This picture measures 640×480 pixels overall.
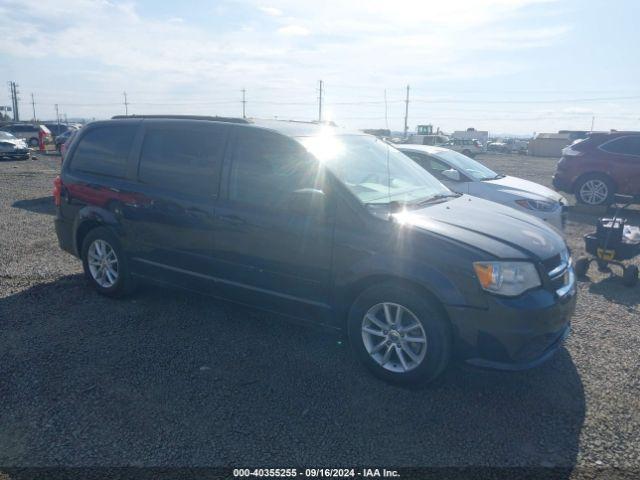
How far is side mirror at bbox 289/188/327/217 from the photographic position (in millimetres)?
3686

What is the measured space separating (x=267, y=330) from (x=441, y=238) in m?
1.98

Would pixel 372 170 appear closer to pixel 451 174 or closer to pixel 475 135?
pixel 451 174

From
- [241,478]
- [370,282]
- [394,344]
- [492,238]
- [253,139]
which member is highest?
[253,139]

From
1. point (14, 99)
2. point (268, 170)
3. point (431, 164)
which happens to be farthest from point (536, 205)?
point (14, 99)

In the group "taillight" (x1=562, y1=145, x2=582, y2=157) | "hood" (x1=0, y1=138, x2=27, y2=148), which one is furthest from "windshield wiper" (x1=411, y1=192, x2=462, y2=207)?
"hood" (x1=0, y1=138, x2=27, y2=148)

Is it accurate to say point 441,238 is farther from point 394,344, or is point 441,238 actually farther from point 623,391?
point 623,391

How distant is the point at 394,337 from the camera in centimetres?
362

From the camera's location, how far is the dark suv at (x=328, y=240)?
3359 mm

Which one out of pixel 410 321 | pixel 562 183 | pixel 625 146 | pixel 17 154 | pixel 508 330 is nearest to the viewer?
pixel 508 330

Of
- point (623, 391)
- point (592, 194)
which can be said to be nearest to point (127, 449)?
point (623, 391)

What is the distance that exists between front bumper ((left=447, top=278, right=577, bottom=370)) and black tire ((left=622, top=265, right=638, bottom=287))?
3243 millimetres

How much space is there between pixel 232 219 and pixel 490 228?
2088mm

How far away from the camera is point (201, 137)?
456 centimetres

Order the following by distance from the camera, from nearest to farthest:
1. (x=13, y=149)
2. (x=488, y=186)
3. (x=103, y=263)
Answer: (x=103, y=263)
(x=488, y=186)
(x=13, y=149)
